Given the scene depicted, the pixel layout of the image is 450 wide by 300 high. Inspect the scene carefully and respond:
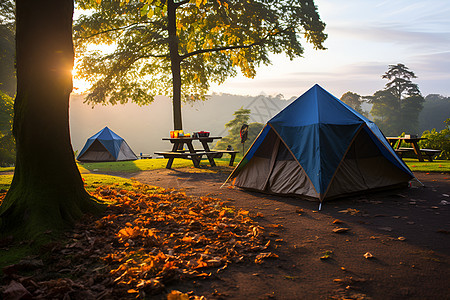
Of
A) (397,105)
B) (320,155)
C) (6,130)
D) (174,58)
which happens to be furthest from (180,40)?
(397,105)

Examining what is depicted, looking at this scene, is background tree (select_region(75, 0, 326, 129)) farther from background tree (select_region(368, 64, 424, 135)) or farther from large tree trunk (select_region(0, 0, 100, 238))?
background tree (select_region(368, 64, 424, 135))

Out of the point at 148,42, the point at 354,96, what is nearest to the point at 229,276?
the point at 148,42

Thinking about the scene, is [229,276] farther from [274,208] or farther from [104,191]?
[104,191]

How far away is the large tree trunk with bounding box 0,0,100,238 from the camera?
4293mm

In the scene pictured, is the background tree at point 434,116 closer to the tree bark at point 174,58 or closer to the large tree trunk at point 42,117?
the tree bark at point 174,58

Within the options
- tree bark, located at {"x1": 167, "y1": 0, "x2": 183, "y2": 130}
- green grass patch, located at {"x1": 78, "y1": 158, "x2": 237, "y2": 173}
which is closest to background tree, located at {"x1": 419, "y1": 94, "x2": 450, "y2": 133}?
tree bark, located at {"x1": 167, "y1": 0, "x2": 183, "y2": 130}

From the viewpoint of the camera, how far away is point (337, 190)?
6.32m

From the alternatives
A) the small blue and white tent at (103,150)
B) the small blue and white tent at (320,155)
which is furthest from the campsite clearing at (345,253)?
the small blue and white tent at (103,150)

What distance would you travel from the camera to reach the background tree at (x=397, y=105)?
207 ft

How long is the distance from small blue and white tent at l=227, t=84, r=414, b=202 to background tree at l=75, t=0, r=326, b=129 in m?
7.85

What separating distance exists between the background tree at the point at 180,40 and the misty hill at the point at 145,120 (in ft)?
259

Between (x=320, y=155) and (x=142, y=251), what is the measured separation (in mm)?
4082

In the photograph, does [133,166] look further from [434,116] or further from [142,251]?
[434,116]

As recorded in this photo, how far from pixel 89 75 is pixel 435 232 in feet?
63.7
